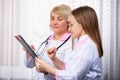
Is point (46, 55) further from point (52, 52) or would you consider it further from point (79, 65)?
point (79, 65)

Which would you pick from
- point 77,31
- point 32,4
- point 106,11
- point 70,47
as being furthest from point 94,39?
point 32,4

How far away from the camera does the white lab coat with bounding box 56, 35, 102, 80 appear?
1.02 metres

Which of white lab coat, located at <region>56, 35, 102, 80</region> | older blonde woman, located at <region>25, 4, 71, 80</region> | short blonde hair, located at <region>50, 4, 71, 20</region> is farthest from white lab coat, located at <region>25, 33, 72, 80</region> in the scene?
white lab coat, located at <region>56, 35, 102, 80</region>

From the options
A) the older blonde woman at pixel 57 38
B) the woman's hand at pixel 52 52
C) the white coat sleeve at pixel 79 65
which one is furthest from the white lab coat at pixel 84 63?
the older blonde woman at pixel 57 38

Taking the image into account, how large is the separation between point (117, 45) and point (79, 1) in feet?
1.40

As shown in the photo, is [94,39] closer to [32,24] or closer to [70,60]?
[70,60]

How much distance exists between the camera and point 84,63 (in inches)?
40.0

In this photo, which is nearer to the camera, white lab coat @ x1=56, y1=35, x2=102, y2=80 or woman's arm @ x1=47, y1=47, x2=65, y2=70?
white lab coat @ x1=56, y1=35, x2=102, y2=80

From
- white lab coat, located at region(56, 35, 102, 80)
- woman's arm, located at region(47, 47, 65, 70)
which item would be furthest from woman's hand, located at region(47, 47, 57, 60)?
white lab coat, located at region(56, 35, 102, 80)

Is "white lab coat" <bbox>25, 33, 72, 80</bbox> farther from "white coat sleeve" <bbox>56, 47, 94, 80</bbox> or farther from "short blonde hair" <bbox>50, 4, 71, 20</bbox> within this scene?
"white coat sleeve" <bbox>56, 47, 94, 80</bbox>

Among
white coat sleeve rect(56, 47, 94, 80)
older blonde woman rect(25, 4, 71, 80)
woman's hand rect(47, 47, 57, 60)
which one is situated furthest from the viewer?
older blonde woman rect(25, 4, 71, 80)

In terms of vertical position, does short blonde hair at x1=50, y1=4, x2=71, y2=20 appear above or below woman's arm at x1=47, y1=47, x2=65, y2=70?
above

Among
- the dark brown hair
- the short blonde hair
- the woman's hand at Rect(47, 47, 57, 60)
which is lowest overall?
the woman's hand at Rect(47, 47, 57, 60)

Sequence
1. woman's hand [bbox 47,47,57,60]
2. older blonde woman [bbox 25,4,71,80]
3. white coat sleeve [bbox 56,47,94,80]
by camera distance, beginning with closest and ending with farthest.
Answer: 1. white coat sleeve [bbox 56,47,94,80]
2. woman's hand [bbox 47,47,57,60]
3. older blonde woman [bbox 25,4,71,80]
